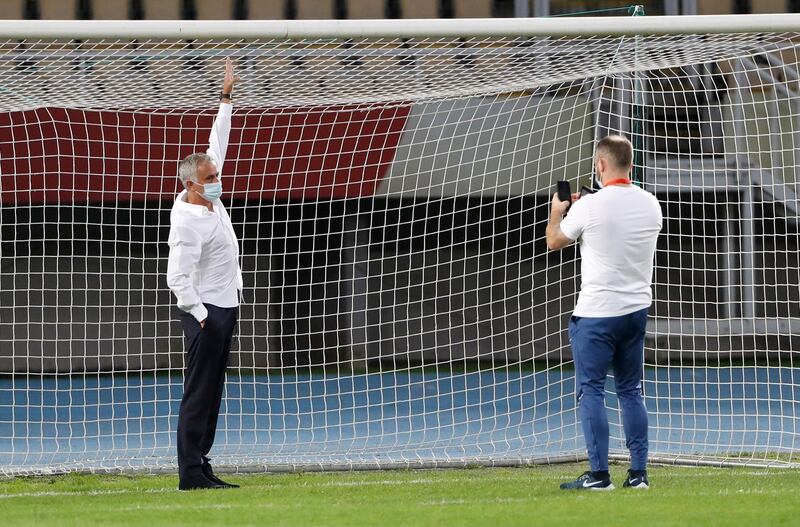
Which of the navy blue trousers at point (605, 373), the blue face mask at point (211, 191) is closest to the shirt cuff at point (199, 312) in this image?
the blue face mask at point (211, 191)

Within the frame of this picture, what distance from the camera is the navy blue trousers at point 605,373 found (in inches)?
194

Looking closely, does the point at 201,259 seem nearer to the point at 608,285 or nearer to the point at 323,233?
the point at 608,285

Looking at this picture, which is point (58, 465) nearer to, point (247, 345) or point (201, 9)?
point (247, 345)

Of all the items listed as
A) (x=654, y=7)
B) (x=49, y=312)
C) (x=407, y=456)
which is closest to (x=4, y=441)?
(x=407, y=456)

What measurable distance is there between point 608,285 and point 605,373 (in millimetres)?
378

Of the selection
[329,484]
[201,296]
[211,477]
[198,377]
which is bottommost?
[329,484]

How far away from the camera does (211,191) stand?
17.8 ft

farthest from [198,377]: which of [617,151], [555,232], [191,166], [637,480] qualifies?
[617,151]

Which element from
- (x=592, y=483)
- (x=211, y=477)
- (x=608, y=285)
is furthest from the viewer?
(x=211, y=477)

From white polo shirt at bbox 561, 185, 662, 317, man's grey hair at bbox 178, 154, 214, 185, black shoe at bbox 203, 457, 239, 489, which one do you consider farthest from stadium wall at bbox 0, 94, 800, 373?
white polo shirt at bbox 561, 185, 662, 317

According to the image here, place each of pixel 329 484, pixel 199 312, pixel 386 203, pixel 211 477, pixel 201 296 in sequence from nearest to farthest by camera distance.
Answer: pixel 199 312 < pixel 201 296 < pixel 211 477 < pixel 329 484 < pixel 386 203

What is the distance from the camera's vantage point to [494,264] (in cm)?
1398

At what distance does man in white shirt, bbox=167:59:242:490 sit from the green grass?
0.25 meters

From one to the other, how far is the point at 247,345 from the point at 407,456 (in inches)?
249
